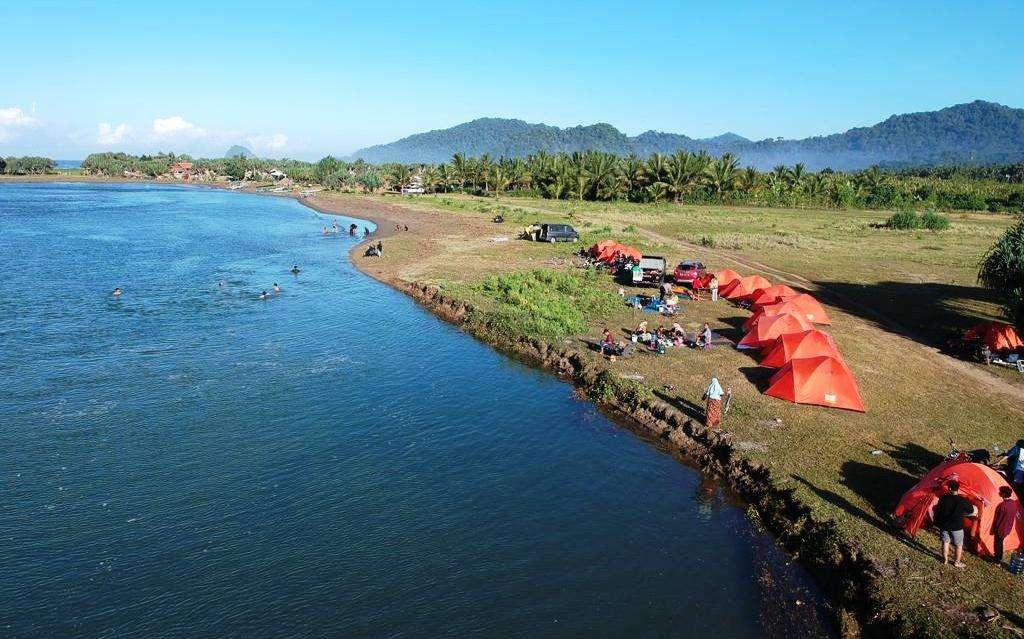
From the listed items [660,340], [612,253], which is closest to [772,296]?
[660,340]

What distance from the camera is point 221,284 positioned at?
1599 inches

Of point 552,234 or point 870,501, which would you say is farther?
point 552,234

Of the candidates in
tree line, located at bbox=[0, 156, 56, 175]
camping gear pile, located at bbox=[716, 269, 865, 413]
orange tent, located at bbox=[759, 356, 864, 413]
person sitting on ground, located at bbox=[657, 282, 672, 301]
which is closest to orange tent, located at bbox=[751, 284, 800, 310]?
camping gear pile, located at bbox=[716, 269, 865, 413]

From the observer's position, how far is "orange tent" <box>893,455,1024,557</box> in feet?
44.0

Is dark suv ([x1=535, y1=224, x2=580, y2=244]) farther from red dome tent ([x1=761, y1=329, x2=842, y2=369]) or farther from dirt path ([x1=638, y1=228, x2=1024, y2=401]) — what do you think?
red dome tent ([x1=761, y1=329, x2=842, y2=369])

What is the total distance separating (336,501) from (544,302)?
18991 mm

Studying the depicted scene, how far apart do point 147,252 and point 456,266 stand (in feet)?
92.9

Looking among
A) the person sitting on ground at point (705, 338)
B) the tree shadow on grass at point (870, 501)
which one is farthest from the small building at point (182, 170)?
the tree shadow on grass at point (870, 501)

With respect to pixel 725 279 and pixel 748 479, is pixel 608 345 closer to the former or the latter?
pixel 748 479

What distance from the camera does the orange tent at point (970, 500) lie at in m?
13.4

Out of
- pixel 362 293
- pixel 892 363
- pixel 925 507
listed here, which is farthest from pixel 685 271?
pixel 925 507

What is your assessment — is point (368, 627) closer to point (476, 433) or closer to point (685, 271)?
point (476, 433)

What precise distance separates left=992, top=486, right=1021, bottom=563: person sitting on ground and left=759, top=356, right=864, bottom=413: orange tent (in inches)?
307

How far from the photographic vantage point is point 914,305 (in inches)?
1422
